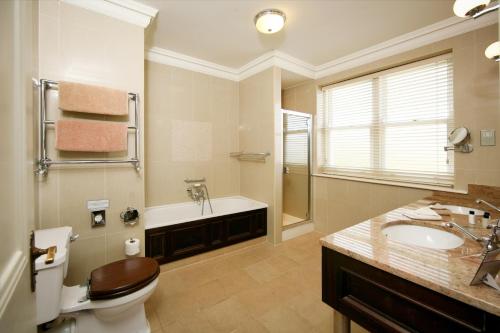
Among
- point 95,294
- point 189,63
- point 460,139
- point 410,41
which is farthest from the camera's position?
point 189,63

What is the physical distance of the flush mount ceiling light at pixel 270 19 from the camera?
2.03 meters

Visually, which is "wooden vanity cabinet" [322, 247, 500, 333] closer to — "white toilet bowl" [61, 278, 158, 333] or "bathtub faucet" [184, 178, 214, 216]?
"white toilet bowl" [61, 278, 158, 333]

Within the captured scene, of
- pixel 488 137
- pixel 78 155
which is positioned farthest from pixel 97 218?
pixel 488 137

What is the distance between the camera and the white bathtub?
9.46 feet

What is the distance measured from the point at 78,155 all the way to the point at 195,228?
1292mm

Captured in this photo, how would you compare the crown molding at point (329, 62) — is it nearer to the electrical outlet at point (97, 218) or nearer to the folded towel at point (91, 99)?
the folded towel at point (91, 99)

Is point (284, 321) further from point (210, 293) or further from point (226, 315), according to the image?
point (210, 293)

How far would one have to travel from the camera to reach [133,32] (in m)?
2.07

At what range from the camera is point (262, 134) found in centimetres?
317

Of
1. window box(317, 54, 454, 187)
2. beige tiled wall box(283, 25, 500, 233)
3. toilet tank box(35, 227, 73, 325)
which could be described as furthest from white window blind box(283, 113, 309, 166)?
toilet tank box(35, 227, 73, 325)

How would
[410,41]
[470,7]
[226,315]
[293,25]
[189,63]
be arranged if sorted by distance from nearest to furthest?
1. [470,7]
2. [226,315]
3. [293,25]
4. [410,41]
5. [189,63]

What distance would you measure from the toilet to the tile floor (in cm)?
27

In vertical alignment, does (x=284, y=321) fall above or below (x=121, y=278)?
below

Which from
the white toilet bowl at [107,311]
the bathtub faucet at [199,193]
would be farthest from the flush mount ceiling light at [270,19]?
the white toilet bowl at [107,311]
